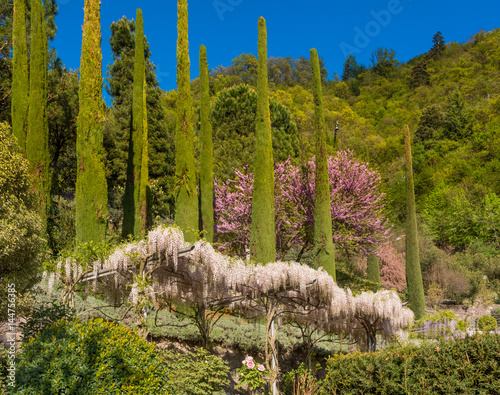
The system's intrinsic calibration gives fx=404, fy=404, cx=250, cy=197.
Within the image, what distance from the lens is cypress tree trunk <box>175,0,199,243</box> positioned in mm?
12992

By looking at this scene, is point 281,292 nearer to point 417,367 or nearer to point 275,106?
point 417,367

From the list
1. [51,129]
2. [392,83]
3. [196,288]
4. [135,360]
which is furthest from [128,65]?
[392,83]

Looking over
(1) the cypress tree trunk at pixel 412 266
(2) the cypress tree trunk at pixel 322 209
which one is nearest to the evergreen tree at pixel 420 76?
(1) the cypress tree trunk at pixel 412 266

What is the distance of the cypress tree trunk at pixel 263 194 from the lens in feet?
41.6

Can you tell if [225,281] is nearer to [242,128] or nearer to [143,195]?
[143,195]

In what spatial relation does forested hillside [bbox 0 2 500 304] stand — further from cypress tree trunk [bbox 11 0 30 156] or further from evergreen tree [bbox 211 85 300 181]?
→ cypress tree trunk [bbox 11 0 30 156]

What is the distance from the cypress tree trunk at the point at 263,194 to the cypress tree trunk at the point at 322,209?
5.86 feet

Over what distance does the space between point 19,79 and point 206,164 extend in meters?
6.81

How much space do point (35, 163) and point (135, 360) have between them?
8.84 m

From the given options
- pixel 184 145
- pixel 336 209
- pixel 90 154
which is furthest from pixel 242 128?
pixel 90 154

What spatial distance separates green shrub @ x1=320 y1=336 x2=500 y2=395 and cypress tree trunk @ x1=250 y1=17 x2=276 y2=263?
682 centimetres

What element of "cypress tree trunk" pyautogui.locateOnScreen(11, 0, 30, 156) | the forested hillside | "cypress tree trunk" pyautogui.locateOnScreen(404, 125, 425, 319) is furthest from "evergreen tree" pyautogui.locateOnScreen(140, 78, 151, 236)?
"cypress tree trunk" pyautogui.locateOnScreen(404, 125, 425, 319)

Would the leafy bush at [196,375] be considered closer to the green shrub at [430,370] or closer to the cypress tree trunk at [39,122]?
the green shrub at [430,370]

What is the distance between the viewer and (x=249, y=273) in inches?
356
